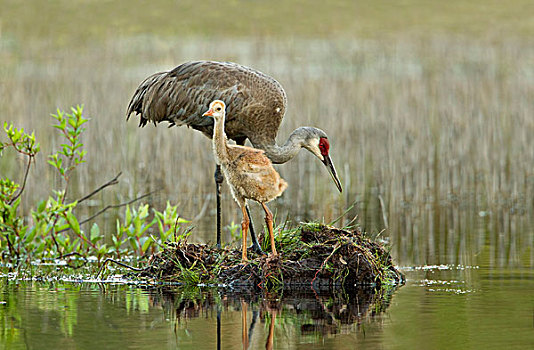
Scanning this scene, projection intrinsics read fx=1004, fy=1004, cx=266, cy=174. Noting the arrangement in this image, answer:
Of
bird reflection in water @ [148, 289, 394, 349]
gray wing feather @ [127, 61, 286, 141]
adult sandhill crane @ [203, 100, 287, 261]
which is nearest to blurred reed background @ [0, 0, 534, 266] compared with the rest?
adult sandhill crane @ [203, 100, 287, 261]

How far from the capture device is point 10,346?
18.8 feet

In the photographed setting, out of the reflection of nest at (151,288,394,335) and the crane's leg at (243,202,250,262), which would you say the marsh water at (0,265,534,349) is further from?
the crane's leg at (243,202,250,262)

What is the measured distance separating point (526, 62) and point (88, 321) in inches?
816

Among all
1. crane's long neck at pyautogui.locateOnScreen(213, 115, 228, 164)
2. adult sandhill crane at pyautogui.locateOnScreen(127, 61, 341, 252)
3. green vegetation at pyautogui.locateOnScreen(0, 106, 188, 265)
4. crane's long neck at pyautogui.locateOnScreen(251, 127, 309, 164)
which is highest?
adult sandhill crane at pyautogui.locateOnScreen(127, 61, 341, 252)

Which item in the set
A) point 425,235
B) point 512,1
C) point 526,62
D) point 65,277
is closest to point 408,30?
point 512,1

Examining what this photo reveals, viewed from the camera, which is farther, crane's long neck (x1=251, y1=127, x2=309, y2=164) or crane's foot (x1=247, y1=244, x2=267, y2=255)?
crane's long neck (x1=251, y1=127, x2=309, y2=164)

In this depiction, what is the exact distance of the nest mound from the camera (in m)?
7.61

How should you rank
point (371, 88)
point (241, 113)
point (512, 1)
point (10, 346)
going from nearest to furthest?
point (10, 346) → point (241, 113) → point (371, 88) → point (512, 1)

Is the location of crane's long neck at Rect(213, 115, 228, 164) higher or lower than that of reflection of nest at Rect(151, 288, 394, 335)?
higher

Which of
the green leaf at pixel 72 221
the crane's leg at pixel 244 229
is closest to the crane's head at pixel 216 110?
the crane's leg at pixel 244 229

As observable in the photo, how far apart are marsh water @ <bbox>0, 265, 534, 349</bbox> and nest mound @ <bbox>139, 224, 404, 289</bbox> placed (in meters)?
0.16

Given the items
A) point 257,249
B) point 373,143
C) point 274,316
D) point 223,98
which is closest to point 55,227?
point 223,98

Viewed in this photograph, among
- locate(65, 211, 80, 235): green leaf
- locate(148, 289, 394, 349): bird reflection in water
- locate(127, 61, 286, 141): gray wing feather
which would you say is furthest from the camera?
locate(127, 61, 286, 141): gray wing feather

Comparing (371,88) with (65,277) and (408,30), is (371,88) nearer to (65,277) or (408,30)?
(65,277)
